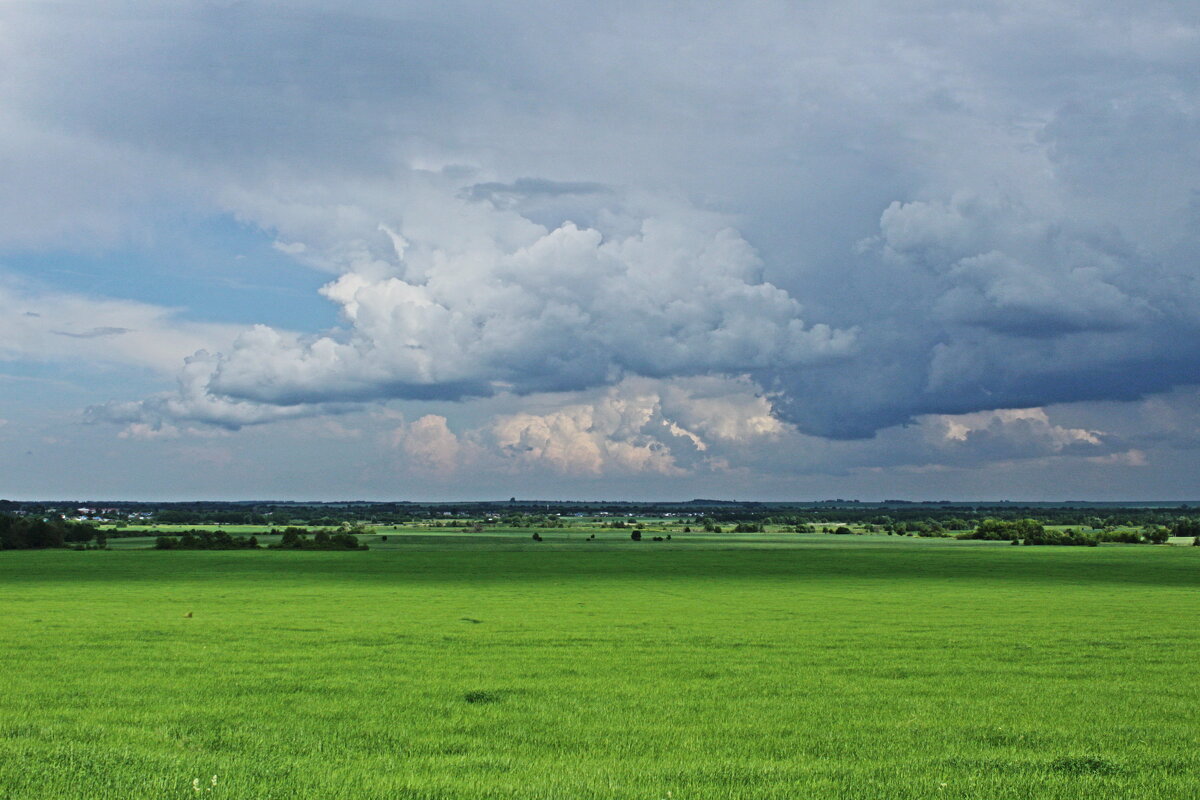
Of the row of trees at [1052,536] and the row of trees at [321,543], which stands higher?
the row of trees at [1052,536]

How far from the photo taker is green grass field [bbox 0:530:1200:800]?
491 inches

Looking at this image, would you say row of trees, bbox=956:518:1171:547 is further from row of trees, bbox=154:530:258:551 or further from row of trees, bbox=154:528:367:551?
row of trees, bbox=154:530:258:551

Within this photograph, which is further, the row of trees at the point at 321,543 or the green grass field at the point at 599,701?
the row of trees at the point at 321,543

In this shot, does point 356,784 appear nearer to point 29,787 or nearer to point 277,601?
point 29,787

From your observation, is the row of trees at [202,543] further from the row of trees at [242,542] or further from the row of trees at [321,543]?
the row of trees at [321,543]

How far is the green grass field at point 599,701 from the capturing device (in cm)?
1248

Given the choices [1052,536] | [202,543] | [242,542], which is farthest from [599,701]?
[1052,536]

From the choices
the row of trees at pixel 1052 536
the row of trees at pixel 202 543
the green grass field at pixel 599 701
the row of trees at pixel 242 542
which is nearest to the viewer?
the green grass field at pixel 599 701

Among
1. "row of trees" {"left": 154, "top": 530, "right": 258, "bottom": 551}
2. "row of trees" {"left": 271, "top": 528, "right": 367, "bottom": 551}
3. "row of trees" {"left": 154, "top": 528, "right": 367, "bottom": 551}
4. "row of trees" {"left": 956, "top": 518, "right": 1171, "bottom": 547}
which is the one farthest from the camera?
"row of trees" {"left": 956, "top": 518, "right": 1171, "bottom": 547}

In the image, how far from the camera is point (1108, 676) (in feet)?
73.3

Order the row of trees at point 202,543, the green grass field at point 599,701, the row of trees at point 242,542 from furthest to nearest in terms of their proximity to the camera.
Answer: the row of trees at point 242,542 < the row of trees at point 202,543 < the green grass field at point 599,701

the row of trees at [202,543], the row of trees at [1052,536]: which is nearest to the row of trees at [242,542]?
the row of trees at [202,543]

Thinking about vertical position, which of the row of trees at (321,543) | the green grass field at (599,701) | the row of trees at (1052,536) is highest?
the green grass field at (599,701)

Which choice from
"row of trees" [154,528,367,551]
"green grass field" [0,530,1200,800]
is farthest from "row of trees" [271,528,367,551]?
"green grass field" [0,530,1200,800]
